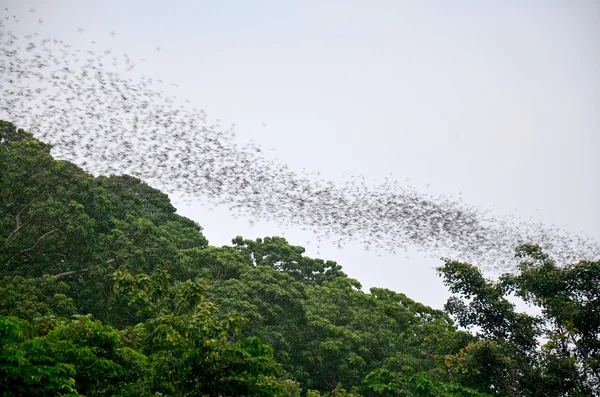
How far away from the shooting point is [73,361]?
9.68 m

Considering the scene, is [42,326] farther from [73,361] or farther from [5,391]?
[5,391]

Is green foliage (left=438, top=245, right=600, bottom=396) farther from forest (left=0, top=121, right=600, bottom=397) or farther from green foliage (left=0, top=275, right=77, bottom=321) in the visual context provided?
green foliage (left=0, top=275, right=77, bottom=321)

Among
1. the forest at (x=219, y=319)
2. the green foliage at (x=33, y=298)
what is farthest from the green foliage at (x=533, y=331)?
the green foliage at (x=33, y=298)

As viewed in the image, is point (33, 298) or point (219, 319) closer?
point (33, 298)

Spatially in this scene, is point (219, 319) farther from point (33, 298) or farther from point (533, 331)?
point (533, 331)

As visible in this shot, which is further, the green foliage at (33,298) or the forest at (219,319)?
the green foliage at (33,298)

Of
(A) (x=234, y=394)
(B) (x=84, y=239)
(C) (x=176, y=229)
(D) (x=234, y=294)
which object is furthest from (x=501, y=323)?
(C) (x=176, y=229)

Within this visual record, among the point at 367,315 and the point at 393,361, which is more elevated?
the point at 367,315

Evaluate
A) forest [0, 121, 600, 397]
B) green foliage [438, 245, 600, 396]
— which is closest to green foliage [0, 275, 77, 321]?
forest [0, 121, 600, 397]

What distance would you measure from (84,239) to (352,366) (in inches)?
403

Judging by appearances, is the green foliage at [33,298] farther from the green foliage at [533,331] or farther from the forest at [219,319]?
the green foliage at [533,331]

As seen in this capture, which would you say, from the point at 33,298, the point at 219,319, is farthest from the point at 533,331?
the point at 33,298

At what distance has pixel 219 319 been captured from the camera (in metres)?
18.2

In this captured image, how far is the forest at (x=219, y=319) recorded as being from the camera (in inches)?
396
